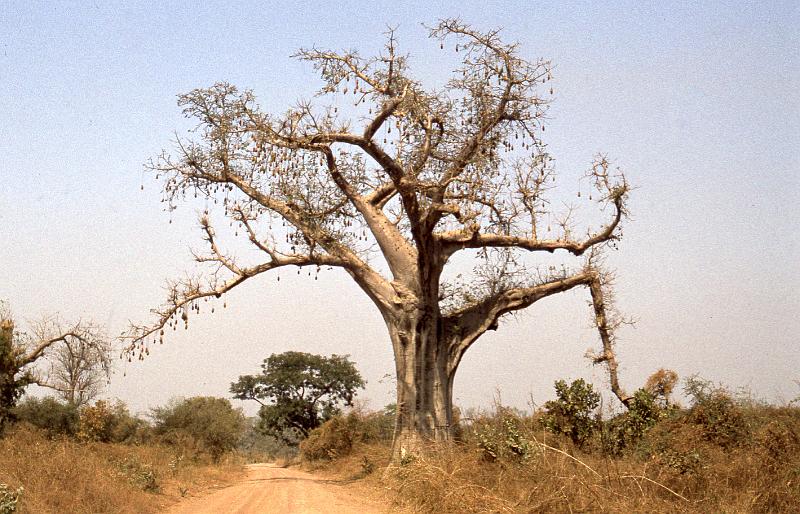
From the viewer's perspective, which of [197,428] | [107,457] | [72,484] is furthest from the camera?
[197,428]

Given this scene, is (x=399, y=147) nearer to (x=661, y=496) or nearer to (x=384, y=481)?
(x=384, y=481)

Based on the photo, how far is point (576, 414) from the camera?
363 inches

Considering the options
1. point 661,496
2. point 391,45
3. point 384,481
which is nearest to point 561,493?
point 661,496

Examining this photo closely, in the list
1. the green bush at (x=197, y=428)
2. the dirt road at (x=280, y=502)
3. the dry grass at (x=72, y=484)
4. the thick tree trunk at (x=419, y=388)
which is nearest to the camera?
the dry grass at (x=72, y=484)

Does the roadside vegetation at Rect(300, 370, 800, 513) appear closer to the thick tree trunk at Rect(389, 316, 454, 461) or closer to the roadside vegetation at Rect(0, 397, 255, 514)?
the thick tree trunk at Rect(389, 316, 454, 461)

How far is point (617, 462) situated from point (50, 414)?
16237 mm

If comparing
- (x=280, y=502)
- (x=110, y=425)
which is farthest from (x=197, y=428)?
(x=280, y=502)

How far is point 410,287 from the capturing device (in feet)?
38.3

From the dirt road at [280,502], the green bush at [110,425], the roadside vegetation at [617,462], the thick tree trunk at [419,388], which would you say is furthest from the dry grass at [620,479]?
the green bush at [110,425]

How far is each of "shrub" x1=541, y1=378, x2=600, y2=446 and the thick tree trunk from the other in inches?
90.0

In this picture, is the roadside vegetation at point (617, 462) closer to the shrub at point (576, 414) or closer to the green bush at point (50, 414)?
the shrub at point (576, 414)

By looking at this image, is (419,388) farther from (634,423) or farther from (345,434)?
(345,434)

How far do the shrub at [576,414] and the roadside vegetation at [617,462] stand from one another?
0.05 ft

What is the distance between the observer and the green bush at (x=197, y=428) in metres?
19.7
